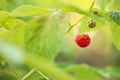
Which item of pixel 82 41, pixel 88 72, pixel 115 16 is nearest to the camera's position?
pixel 115 16

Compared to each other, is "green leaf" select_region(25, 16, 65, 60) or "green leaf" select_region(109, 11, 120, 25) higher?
"green leaf" select_region(109, 11, 120, 25)

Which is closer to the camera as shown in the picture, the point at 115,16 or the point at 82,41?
the point at 115,16

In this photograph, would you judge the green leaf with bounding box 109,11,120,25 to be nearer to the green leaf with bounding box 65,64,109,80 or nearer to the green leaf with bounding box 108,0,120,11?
the green leaf with bounding box 108,0,120,11

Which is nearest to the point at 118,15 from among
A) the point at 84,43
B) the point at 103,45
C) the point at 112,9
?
the point at 112,9

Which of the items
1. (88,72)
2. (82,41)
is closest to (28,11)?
(82,41)

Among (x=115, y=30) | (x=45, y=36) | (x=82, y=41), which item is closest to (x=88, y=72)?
(x=82, y=41)

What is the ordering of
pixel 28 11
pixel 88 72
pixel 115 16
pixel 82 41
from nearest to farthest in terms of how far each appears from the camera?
pixel 28 11 → pixel 115 16 → pixel 82 41 → pixel 88 72

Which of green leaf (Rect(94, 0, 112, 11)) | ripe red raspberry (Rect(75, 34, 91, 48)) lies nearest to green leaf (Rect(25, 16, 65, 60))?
green leaf (Rect(94, 0, 112, 11))

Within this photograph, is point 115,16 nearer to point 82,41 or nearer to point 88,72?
point 82,41

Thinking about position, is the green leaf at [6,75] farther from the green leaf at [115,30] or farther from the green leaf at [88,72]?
Answer: the green leaf at [88,72]

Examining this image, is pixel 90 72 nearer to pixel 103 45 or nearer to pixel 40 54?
pixel 40 54

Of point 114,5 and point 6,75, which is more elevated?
point 114,5
